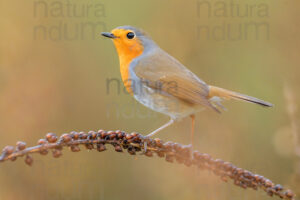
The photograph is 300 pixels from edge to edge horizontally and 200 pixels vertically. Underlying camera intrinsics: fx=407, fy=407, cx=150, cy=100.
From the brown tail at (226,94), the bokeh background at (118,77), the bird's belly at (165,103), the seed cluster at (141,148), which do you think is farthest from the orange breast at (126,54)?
the seed cluster at (141,148)

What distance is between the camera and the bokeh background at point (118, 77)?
393cm

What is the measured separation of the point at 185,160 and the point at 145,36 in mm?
1781

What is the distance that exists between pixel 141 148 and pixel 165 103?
1.05 metres

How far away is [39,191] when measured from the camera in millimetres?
3797

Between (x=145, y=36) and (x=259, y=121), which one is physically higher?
(x=145, y=36)

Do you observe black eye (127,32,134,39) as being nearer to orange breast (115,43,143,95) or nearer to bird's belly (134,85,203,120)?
orange breast (115,43,143,95)

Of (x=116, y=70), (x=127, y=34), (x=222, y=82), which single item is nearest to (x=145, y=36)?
(x=127, y=34)

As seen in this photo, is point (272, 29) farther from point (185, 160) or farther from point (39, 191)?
point (39, 191)

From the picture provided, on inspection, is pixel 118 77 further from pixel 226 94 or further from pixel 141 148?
pixel 141 148

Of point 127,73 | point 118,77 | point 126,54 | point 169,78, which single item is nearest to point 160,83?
point 169,78

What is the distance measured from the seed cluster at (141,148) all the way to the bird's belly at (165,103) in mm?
976

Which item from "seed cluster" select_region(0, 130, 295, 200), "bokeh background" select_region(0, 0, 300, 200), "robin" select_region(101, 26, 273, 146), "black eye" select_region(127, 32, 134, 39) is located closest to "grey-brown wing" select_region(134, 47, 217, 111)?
"robin" select_region(101, 26, 273, 146)

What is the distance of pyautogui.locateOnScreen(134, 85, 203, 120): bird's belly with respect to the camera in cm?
348

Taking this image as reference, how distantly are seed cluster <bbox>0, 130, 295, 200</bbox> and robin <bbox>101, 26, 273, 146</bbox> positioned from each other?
2.79 feet
